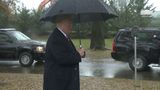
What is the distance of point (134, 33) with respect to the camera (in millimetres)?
16188

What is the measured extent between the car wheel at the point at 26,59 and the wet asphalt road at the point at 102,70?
23 centimetres

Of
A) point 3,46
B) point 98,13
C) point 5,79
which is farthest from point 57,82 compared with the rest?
point 3,46

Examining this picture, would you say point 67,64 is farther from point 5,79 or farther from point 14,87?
point 5,79

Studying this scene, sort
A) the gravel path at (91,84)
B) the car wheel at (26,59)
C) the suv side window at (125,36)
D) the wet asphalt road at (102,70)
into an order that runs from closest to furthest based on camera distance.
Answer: the gravel path at (91,84) → the wet asphalt road at (102,70) → the suv side window at (125,36) → the car wheel at (26,59)

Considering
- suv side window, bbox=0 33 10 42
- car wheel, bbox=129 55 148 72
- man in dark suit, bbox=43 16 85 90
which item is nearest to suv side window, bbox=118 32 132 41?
car wheel, bbox=129 55 148 72

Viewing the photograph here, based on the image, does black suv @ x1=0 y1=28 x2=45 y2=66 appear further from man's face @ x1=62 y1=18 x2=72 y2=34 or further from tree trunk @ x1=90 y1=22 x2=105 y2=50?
man's face @ x1=62 y1=18 x2=72 y2=34

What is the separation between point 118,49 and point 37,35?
455 centimetres

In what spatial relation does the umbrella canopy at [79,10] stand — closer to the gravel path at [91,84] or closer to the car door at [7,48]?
the gravel path at [91,84]

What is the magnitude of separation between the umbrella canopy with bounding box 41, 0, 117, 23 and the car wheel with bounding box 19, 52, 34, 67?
12.4m

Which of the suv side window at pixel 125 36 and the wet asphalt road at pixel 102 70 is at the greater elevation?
the suv side window at pixel 125 36

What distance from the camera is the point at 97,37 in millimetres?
29891

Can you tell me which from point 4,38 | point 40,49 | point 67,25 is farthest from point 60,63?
point 4,38

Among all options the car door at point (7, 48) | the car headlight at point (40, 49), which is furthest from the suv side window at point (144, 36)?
the car door at point (7, 48)

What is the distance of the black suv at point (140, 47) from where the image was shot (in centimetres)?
1636
